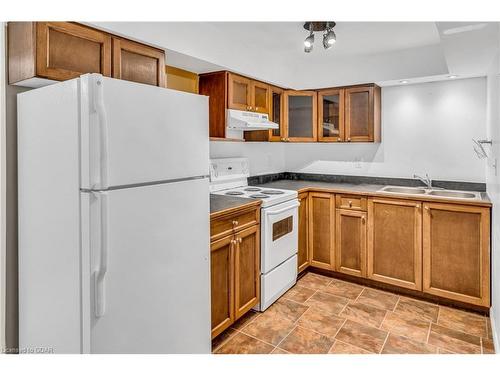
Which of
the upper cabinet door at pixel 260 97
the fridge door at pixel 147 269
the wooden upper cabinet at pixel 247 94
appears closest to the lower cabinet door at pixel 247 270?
the fridge door at pixel 147 269

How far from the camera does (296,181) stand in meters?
4.05

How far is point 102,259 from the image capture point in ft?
4.46

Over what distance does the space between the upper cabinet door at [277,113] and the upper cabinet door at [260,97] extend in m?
0.09

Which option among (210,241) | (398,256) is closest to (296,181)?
(398,256)

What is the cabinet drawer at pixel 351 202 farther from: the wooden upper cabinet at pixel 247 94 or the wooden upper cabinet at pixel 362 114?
the wooden upper cabinet at pixel 247 94

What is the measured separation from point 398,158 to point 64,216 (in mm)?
3194

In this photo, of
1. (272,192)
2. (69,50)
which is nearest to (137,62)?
(69,50)

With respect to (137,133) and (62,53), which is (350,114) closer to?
(137,133)

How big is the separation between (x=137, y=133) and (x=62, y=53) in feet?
2.04

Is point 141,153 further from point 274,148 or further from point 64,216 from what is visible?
point 274,148

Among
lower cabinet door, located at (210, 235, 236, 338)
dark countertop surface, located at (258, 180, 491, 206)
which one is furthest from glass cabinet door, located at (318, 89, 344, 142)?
lower cabinet door, located at (210, 235, 236, 338)

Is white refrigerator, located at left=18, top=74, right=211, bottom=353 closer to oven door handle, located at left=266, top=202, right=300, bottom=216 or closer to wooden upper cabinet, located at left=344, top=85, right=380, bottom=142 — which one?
oven door handle, located at left=266, top=202, right=300, bottom=216

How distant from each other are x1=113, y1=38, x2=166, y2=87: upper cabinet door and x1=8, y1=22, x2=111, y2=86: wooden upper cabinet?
0.09m

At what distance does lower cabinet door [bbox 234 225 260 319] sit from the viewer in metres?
2.38
